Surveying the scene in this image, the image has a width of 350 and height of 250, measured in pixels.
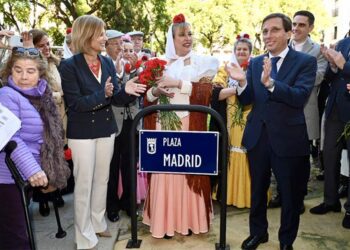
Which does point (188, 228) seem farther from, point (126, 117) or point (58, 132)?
point (58, 132)

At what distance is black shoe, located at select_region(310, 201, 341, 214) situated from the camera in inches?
171

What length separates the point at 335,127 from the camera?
4.18 metres

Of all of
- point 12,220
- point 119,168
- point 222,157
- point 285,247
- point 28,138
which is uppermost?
point 28,138

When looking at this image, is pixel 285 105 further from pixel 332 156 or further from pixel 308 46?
pixel 308 46

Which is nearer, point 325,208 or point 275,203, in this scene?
point 325,208

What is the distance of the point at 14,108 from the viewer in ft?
8.04

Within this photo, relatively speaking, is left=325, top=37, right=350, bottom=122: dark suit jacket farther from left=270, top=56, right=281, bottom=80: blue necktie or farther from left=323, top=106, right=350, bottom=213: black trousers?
left=270, top=56, right=281, bottom=80: blue necktie

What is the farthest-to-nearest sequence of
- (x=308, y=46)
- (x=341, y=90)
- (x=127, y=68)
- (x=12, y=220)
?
(x=308, y=46)
(x=127, y=68)
(x=341, y=90)
(x=12, y=220)

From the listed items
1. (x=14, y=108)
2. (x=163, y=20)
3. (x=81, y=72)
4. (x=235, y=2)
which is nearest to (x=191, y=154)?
(x=81, y=72)

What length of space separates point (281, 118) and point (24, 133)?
1.98 m

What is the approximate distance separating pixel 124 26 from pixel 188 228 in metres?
16.1

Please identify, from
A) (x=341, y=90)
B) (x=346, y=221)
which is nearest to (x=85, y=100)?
(x=341, y=90)

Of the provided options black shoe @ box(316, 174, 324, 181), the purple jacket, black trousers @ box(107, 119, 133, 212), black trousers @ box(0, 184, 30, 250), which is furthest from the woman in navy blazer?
black shoe @ box(316, 174, 324, 181)

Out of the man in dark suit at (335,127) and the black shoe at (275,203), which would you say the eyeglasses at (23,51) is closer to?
the man in dark suit at (335,127)
